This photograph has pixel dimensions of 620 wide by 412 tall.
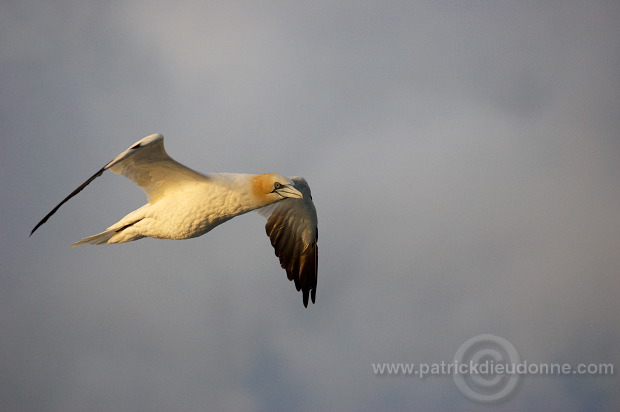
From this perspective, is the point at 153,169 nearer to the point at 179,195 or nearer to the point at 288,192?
the point at 179,195

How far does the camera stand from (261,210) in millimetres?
14164

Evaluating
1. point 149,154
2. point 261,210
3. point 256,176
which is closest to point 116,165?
point 149,154

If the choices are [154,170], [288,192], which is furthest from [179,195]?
[288,192]

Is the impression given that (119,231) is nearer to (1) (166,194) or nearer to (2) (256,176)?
(1) (166,194)

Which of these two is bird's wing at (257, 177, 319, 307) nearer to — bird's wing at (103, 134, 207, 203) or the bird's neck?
the bird's neck

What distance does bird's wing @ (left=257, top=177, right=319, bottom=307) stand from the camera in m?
14.2

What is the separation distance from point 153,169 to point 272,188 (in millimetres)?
1955

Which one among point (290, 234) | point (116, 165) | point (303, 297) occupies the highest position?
point (116, 165)

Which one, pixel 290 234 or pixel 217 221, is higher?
pixel 217 221

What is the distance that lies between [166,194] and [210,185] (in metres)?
0.91

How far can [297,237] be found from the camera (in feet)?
47.6

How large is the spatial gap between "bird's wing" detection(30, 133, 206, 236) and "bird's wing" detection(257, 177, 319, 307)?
255 centimetres

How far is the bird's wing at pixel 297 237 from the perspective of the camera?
14156 millimetres

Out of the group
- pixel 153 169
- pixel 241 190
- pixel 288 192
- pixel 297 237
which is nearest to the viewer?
pixel 241 190
